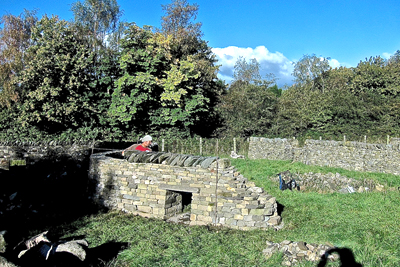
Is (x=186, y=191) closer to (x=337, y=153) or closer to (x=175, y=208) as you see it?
(x=175, y=208)

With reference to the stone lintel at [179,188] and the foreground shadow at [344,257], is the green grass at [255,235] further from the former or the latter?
the stone lintel at [179,188]

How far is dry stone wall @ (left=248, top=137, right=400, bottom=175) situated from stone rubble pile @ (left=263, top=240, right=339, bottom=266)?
11305mm

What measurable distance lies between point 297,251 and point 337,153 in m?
13.1

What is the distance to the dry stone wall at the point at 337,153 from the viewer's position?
14.3 m

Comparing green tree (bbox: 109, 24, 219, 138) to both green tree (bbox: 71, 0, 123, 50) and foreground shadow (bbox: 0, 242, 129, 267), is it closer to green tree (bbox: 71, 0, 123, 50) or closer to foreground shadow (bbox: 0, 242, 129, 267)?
green tree (bbox: 71, 0, 123, 50)

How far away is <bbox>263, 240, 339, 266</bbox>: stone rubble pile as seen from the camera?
478 centimetres

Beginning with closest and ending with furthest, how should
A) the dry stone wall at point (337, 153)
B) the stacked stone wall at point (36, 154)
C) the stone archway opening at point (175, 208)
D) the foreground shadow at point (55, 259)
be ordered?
1. the foreground shadow at point (55, 259)
2. the stone archway opening at point (175, 208)
3. the stacked stone wall at point (36, 154)
4. the dry stone wall at point (337, 153)

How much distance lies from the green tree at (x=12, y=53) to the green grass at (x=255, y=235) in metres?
15.3

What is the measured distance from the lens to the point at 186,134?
22.4 meters

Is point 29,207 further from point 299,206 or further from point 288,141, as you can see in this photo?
point 288,141

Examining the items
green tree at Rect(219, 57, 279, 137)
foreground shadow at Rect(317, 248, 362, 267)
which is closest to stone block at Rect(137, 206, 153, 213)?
foreground shadow at Rect(317, 248, 362, 267)

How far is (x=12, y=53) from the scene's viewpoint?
20797 millimetres

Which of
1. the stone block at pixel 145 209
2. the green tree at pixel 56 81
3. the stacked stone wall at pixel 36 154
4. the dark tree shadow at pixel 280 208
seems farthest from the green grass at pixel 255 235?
the green tree at pixel 56 81

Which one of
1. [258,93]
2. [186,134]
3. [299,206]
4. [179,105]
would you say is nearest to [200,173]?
[299,206]
